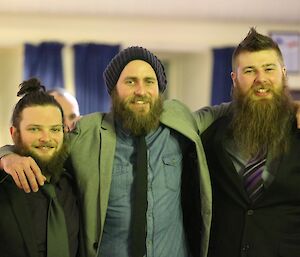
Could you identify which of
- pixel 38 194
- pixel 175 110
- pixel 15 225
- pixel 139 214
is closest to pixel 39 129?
pixel 38 194

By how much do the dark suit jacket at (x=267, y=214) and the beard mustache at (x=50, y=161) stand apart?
580 mm

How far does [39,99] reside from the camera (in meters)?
1.50

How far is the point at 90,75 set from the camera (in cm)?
413

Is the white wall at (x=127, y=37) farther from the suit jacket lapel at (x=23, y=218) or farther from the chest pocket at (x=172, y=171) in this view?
the suit jacket lapel at (x=23, y=218)

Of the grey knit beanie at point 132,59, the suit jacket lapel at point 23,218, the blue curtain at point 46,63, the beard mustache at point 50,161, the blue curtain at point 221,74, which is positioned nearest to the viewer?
the suit jacket lapel at point 23,218

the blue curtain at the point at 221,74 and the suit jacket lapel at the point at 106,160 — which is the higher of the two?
the blue curtain at the point at 221,74

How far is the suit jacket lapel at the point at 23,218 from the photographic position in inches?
52.3

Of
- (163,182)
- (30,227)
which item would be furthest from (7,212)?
(163,182)

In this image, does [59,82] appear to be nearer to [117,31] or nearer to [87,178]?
[117,31]

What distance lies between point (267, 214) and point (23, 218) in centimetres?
81

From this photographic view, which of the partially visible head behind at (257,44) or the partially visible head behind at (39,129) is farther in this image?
the partially visible head behind at (257,44)

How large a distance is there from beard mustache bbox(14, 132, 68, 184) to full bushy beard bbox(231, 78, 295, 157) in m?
0.64

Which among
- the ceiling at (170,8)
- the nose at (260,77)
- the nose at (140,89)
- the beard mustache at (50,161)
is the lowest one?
the beard mustache at (50,161)

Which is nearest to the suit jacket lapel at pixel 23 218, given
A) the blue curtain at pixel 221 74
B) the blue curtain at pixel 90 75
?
the blue curtain at pixel 90 75
